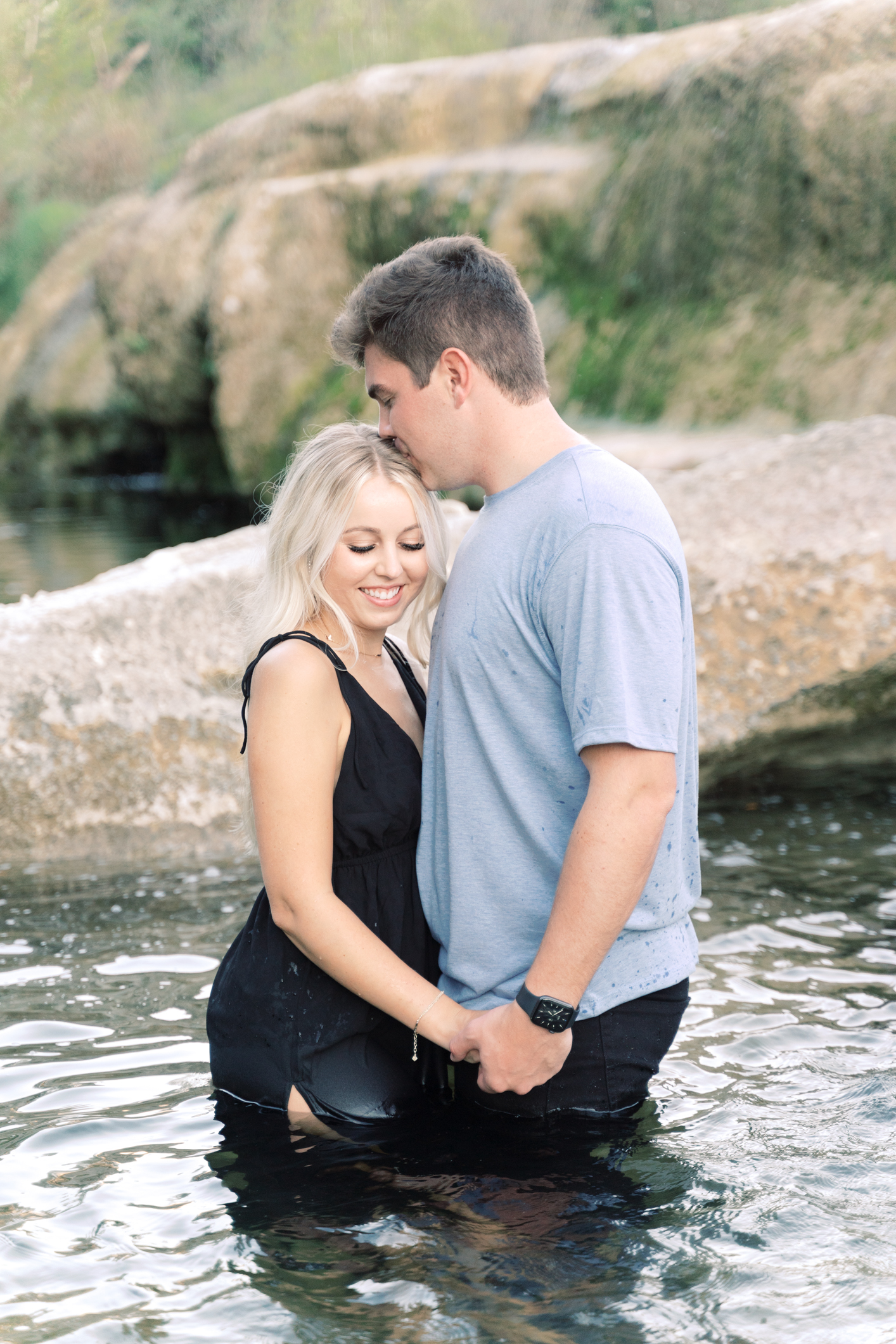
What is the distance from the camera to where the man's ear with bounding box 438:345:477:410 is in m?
2.49

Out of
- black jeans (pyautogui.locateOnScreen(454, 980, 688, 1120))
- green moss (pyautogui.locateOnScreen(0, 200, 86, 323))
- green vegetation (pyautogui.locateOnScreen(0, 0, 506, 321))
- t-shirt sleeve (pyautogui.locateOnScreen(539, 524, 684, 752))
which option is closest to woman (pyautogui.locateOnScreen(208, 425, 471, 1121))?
black jeans (pyautogui.locateOnScreen(454, 980, 688, 1120))

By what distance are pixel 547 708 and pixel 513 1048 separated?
0.63 meters

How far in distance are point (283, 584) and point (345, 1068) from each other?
1.02 metres

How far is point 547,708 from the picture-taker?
2455 mm

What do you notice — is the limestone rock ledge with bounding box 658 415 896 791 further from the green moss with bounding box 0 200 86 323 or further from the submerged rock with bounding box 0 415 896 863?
the green moss with bounding box 0 200 86 323

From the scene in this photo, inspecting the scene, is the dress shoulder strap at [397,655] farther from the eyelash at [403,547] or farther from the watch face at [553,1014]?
the watch face at [553,1014]

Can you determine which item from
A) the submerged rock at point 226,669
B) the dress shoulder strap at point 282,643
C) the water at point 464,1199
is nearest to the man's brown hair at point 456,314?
the dress shoulder strap at point 282,643

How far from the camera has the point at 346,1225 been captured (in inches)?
101

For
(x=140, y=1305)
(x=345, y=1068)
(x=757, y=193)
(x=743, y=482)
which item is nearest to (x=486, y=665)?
(x=345, y=1068)

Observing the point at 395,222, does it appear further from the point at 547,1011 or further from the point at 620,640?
the point at 547,1011

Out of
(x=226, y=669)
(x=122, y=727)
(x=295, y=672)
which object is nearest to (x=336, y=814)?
(x=295, y=672)

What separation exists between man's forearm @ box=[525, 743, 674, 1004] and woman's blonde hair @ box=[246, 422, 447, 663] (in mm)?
663

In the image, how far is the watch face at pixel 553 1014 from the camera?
2.35 meters

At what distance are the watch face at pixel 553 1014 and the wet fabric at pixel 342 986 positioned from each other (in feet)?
1.53
